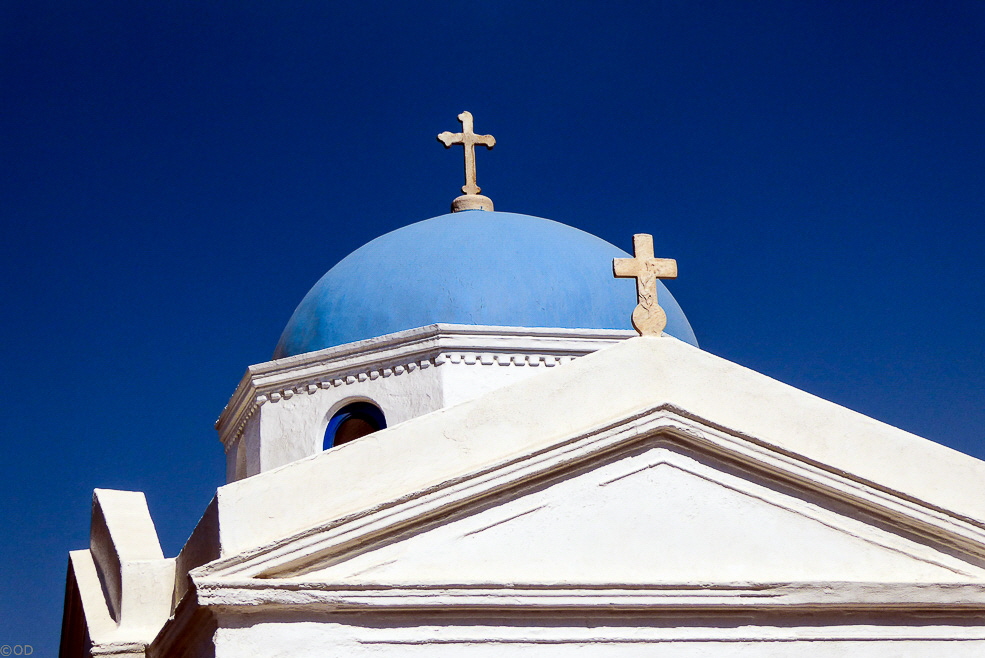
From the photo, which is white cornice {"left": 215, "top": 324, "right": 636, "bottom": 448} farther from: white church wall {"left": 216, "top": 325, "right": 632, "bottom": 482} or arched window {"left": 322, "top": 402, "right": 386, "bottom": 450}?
arched window {"left": 322, "top": 402, "right": 386, "bottom": 450}

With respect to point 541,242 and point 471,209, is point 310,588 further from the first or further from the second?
point 471,209

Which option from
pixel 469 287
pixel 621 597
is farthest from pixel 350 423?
pixel 621 597

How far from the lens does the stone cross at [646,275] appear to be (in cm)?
696

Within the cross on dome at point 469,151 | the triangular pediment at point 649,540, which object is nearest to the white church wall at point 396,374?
the cross on dome at point 469,151

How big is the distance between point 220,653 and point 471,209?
24.4 feet

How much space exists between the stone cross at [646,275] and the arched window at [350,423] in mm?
4000

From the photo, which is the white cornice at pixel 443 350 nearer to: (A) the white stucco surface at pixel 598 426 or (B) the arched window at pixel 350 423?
(B) the arched window at pixel 350 423

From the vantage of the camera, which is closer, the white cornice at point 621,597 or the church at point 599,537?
the white cornice at point 621,597

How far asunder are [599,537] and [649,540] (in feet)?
0.88

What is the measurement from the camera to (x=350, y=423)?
10594 mm

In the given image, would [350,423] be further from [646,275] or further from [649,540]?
[649,540]

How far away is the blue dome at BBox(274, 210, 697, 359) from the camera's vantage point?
1052 centimetres

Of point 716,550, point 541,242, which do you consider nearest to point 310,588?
point 716,550

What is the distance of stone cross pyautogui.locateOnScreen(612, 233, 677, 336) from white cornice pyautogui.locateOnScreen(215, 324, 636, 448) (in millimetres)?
3062
